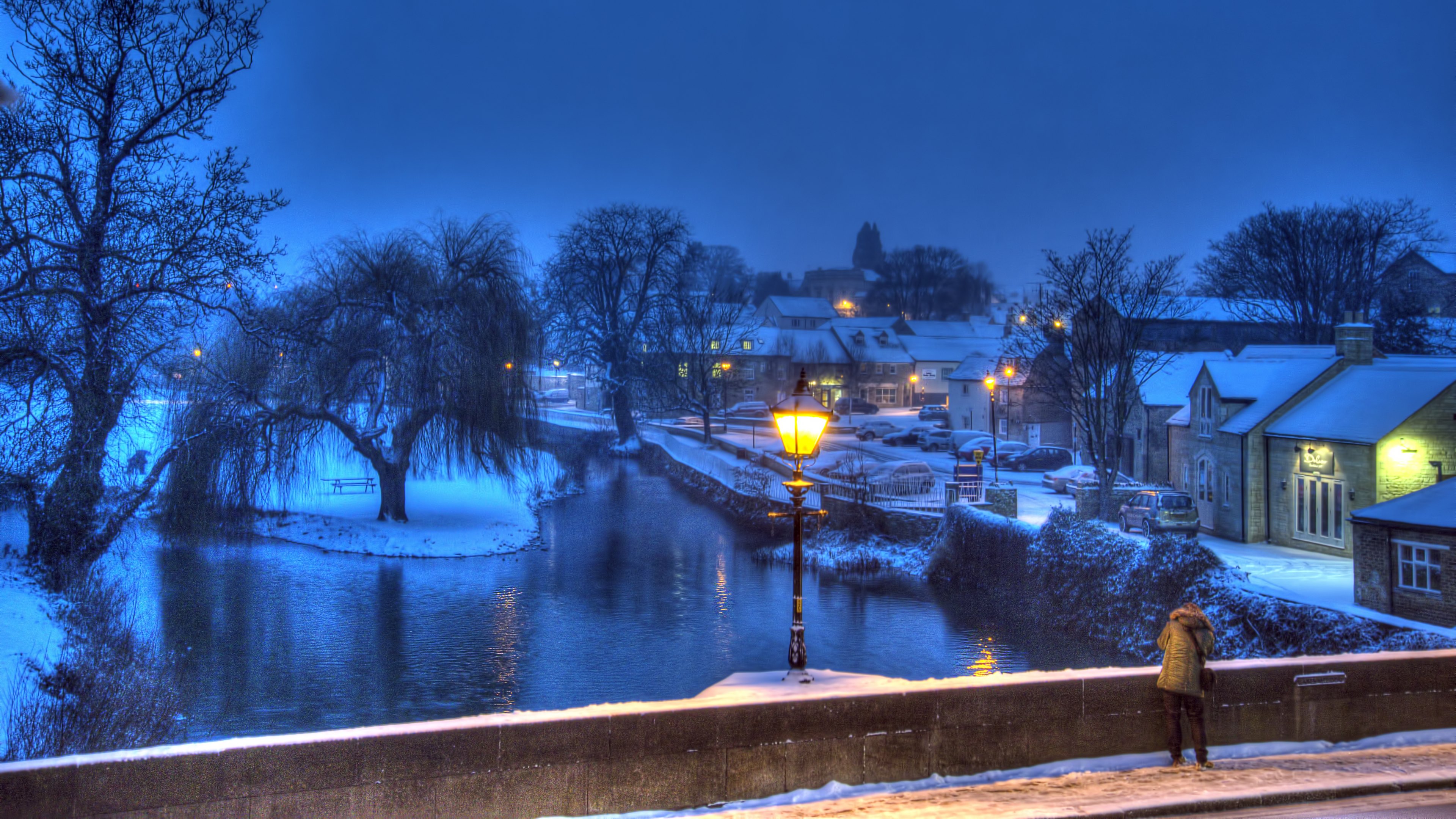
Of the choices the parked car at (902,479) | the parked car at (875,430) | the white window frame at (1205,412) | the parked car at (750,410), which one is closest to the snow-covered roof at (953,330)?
the parked car at (750,410)

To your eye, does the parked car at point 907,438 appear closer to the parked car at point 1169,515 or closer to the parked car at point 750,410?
the parked car at point 750,410

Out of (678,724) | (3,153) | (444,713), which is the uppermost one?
(3,153)

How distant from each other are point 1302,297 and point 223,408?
2020 inches

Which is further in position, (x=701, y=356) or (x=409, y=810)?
(x=701, y=356)

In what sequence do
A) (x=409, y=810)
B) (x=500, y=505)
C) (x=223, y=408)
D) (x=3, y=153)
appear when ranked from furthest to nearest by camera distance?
(x=500, y=505), (x=223, y=408), (x=3, y=153), (x=409, y=810)

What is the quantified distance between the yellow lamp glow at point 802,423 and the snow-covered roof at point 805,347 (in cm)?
7029

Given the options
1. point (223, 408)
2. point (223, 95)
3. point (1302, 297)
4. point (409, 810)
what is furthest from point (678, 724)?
point (1302, 297)

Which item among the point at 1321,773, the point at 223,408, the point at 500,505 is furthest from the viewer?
the point at 500,505

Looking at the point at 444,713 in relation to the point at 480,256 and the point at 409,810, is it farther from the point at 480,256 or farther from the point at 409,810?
the point at 480,256

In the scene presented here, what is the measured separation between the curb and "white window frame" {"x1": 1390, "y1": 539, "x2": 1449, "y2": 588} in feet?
37.1

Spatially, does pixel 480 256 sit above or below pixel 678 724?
above

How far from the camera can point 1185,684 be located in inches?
297

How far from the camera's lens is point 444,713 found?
651 inches

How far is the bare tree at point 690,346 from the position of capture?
60.3 m
